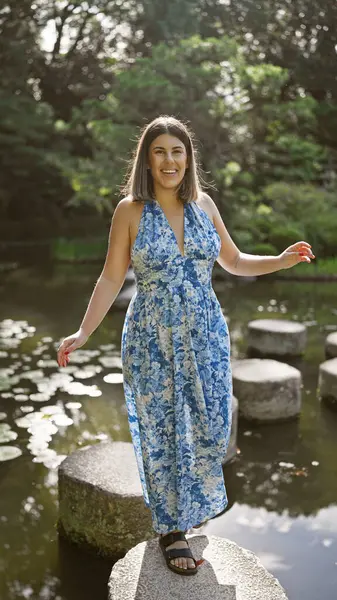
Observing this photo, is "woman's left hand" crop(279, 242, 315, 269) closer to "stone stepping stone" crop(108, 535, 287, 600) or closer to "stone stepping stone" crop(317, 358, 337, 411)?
"stone stepping stone" crop(108, 535, 287, 600)

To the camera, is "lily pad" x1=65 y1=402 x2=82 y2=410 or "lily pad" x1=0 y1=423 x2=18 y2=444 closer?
"lily pad" x1=0 y1=423 x2=18 y2=444

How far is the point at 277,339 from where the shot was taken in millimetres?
6465

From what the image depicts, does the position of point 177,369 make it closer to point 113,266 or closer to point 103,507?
point 113,266

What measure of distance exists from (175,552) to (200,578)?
128 mm

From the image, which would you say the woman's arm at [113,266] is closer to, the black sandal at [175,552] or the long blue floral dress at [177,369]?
the long blue floral dress at [177,369]

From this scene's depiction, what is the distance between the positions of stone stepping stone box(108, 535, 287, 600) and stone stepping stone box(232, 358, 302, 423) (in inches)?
85.8

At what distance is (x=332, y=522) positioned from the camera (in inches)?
129

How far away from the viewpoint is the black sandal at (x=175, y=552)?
2.27 m

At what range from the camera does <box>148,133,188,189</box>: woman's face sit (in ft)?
7.55

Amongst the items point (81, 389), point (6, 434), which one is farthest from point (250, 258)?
point (81, 389)

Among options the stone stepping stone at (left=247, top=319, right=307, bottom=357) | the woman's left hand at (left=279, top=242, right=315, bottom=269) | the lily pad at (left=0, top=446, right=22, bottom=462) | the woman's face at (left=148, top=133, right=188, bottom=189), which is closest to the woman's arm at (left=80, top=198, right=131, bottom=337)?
the woman's face at (left=148, top=133, right=188, bottom=189)

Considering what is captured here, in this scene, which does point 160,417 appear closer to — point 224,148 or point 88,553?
point 88,553

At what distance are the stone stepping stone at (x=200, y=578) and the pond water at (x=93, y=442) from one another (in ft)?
1.44

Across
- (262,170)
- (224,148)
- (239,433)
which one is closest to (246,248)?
(224,148)
